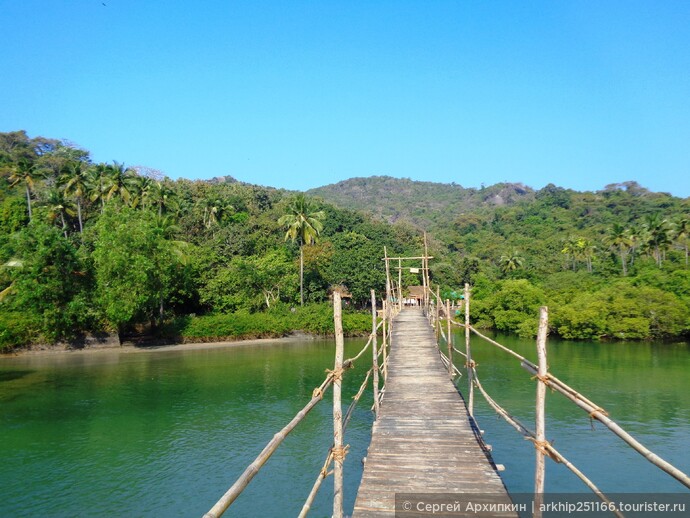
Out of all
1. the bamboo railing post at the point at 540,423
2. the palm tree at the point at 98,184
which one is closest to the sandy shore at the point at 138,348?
the palm tree at the point at 98,184

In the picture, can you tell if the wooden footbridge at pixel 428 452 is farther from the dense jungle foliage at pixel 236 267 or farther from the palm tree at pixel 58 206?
the palm tree at pixel 58 206

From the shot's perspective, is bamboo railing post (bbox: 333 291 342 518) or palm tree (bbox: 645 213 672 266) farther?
palm tree (bbox: 645 213 672 266)

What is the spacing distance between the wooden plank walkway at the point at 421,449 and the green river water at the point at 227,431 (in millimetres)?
3135

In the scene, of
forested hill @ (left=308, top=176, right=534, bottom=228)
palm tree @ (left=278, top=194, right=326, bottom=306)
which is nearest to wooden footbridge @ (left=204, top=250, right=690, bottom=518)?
palm tree @ (left=278, top=194, right=326, bottom=306)

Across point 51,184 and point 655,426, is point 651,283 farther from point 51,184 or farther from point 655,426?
point 51,184

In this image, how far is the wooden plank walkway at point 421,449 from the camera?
5.25 metres

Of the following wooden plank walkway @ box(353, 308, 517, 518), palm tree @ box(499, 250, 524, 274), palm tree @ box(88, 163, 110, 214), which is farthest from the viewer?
palm tree @ box(499, 250, 524, 274)

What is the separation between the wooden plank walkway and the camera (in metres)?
5.25

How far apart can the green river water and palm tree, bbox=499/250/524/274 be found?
817 inches

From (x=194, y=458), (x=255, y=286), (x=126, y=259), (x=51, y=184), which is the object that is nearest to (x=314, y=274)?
(x=255, y=286)

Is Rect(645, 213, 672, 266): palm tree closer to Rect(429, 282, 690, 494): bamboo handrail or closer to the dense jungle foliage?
the dense jungle foliage

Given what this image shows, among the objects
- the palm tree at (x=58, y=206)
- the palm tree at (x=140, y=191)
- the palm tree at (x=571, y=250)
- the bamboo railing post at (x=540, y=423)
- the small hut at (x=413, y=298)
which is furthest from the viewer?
the palm tree at (x=571, y=250)

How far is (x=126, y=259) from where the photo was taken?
29.4 metres

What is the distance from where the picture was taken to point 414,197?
14288 centimetres
